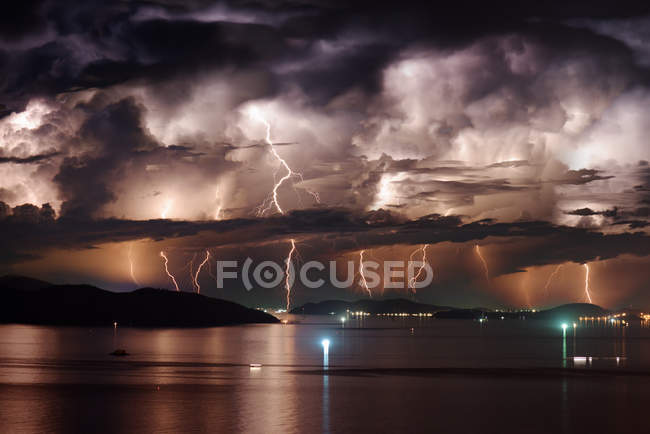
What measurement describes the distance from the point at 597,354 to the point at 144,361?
269 feet

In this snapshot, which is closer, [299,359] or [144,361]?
[144,361]

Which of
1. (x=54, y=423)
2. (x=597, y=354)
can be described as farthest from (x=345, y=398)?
(x=597, y=354)

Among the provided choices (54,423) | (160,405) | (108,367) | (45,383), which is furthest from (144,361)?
(54,423)

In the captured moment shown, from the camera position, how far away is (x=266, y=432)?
50500 mm

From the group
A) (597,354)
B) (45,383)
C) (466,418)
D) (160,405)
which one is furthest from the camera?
(597,354)

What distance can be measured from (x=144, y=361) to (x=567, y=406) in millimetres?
Answer: 65832

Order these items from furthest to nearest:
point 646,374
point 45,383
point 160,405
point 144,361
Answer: point 144,361 < point 646,374 < point 45,383 < point 160,405

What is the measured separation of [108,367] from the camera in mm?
101000

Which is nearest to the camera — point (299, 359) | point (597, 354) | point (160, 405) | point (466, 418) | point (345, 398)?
point (466, 418)

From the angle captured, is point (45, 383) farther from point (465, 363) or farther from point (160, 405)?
point (465, 363)

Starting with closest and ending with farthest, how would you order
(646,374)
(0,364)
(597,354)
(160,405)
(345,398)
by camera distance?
(160,405)
(345,398)
(646,374)
(0,364)
(597,354)

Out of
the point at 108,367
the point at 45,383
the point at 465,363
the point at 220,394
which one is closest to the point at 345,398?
the point at 220,394

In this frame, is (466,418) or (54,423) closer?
(54,423)

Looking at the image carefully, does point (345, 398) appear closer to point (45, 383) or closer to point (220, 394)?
point (220, 394)
